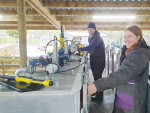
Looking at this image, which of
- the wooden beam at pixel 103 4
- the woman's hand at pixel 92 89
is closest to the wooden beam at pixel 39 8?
the wooden beam at pixel 103 4

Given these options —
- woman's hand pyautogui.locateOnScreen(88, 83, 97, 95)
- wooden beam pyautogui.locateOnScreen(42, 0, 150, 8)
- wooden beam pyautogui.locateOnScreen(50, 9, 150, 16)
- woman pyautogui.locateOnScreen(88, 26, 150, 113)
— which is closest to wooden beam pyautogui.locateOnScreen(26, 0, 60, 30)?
wooden beam pyautogui.locateOnScreen(42, 0, 150, 8)

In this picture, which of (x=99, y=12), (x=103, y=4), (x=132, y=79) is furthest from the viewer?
(x=99, y=12)

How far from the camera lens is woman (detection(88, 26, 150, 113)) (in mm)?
1065

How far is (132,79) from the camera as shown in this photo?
1.21 meters

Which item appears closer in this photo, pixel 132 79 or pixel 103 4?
pixel 132 79

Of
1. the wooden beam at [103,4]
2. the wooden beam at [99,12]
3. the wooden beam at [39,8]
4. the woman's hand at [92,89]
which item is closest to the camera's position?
the woman's hand at [92,89]

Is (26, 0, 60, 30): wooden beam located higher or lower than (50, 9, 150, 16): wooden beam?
lower

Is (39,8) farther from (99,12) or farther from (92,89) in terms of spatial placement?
(92,89)

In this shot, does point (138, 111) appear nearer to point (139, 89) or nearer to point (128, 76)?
point (139, 89)

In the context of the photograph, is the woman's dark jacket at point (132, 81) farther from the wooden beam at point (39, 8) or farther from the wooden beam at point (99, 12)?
the wooden beam at point (99, 12)

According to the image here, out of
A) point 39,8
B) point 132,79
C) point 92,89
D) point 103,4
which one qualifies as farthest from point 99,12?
point 92,89

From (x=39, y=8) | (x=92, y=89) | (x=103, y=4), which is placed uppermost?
(x=103, y=4)

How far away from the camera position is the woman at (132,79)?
106 cm

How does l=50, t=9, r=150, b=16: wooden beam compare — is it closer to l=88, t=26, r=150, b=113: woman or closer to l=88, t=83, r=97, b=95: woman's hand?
l=88, t=26, r=150, b=113: woman
